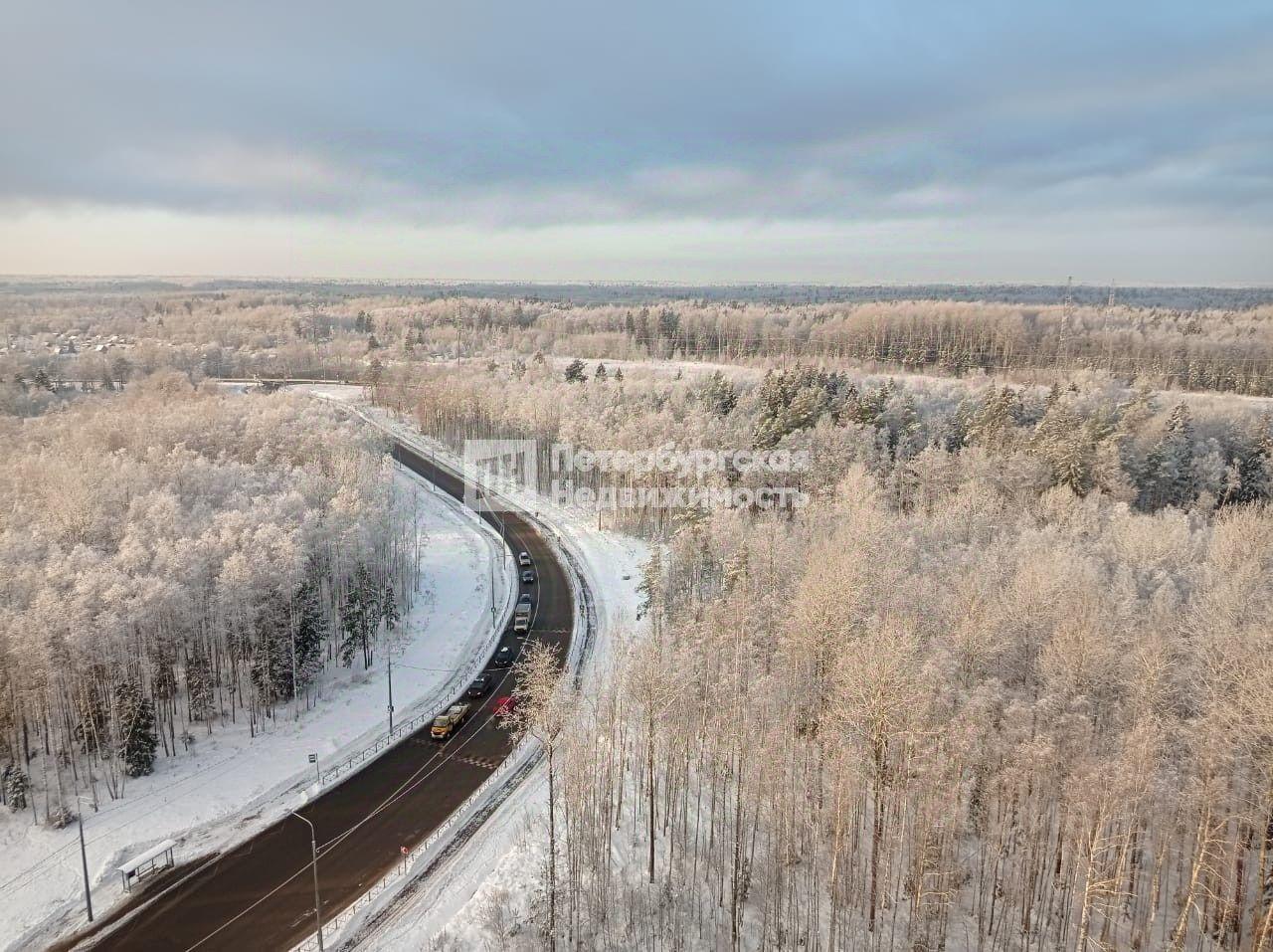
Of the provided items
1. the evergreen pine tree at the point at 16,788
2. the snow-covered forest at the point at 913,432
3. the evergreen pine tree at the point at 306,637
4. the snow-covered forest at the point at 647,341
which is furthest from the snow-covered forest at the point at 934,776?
the snow-covered forest at the point at 647,341

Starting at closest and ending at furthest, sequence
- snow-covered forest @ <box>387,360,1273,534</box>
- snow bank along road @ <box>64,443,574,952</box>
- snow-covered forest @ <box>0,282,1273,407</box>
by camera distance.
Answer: snow bank along road @ <box>64,443,574,952</box>, snow-covered forest @ <box>387,360,1273,534</box>, snow-covered forest @ <box>0,282,1273,407</box>

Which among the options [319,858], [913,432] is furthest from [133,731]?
[913,432]

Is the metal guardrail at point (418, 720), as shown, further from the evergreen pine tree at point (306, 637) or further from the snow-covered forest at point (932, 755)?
the snow-covered forest at point (932, 755)

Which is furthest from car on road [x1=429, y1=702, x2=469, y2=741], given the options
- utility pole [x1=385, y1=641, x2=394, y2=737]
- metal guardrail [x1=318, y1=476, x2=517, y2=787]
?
utility pole [x1=385, y1=641, x2=394, y2=737]

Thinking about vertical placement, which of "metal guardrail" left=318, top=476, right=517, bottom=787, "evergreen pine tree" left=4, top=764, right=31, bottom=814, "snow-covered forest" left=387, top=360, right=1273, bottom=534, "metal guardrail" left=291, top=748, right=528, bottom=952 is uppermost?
"snow-covered forest" left=387, top=360, right=1273, bottom=534

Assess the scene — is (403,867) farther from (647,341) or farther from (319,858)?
(647,341)

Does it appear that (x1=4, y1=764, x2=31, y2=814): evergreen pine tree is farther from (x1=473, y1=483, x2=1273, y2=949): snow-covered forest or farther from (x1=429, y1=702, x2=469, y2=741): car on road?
(x1=473, y1=483, x2=1273, y2=949): snow-covered forest
